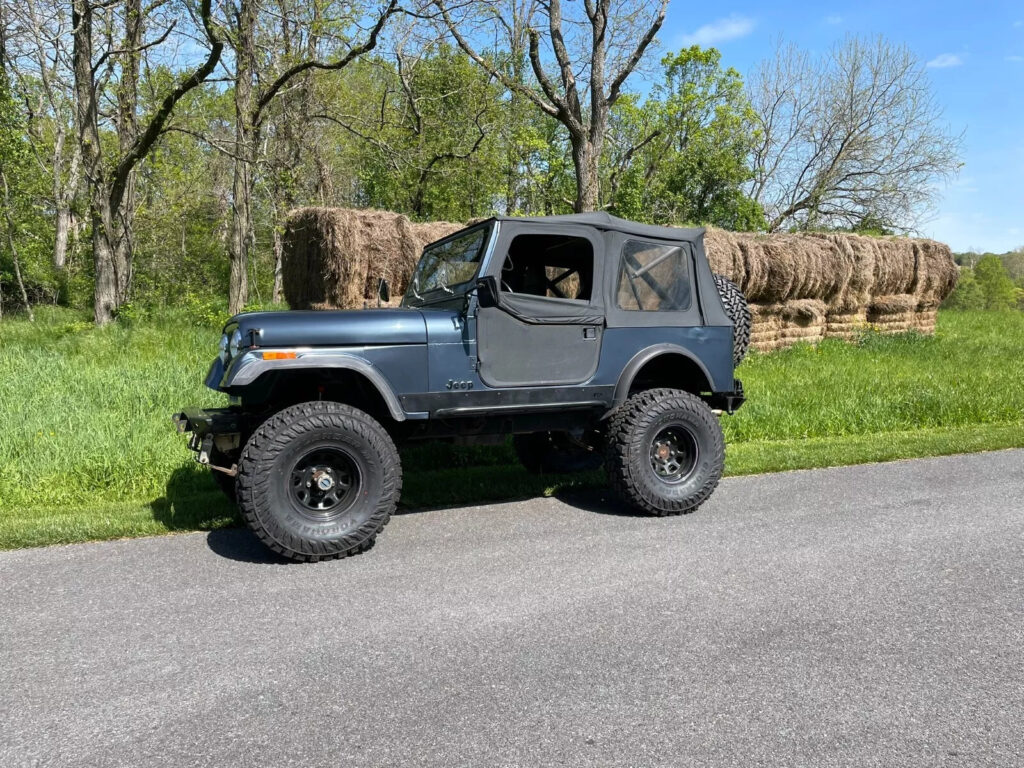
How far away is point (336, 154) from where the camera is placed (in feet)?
91.5

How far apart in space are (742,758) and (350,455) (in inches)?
110

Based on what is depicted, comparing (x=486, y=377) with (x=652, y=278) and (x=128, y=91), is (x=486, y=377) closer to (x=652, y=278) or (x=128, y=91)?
(x=652, y=278)

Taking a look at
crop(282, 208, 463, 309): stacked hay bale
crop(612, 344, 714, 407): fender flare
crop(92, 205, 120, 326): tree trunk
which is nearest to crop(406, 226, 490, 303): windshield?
crop(612, 344, 714, 407): fender flare

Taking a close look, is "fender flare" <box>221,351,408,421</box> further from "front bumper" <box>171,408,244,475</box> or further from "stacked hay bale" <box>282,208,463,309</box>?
"stacked hay bale" <box>282,208,463,309</box>

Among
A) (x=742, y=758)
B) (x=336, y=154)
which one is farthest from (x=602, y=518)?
(x=336, y=154)

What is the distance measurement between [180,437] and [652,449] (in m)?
4.25

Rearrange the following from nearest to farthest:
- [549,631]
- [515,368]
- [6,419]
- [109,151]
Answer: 1. [549,631]
2. [515,368]
3. [6,419]
4. [109,151]

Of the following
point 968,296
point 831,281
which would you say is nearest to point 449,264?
point 831,281

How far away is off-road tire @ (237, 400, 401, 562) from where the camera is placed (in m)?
4.31

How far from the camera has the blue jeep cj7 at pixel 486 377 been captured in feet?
14.5

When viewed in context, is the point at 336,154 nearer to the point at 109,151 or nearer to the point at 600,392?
the point at 109,151

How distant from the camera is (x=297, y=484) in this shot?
4.52 metres

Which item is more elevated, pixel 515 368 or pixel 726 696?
pixel 515 368

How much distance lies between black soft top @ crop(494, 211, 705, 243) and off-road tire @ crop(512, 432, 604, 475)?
1952mm
